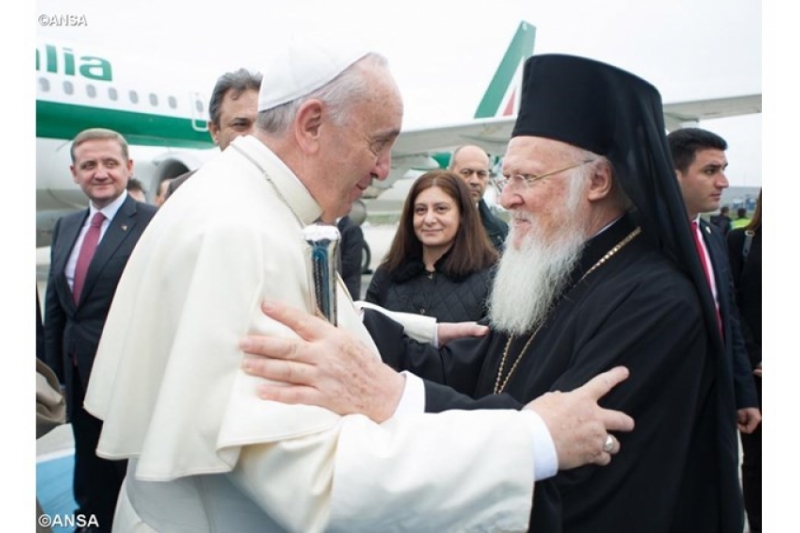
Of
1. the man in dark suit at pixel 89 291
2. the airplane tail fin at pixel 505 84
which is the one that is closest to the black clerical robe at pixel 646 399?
the man in dark suit at pixel 89 291

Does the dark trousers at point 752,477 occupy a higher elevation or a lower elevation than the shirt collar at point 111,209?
lower

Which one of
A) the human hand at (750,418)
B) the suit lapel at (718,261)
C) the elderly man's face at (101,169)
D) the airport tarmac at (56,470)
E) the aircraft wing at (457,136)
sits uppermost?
the aircraft wing at (457,136)

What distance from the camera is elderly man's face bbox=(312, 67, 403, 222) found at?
4.50 ft

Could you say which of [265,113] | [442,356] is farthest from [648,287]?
[265,113]

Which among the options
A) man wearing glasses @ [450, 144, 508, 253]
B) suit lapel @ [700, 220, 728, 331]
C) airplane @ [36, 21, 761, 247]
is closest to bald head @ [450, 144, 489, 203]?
man wearing glasses @ [450, 144, 508, 253]

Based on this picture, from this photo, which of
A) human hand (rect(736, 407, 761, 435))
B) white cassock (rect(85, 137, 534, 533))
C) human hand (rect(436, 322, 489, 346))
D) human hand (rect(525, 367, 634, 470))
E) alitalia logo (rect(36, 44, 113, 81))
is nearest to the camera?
white cassock (rect(85, 137, 534, 533))

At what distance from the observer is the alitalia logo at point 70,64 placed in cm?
996

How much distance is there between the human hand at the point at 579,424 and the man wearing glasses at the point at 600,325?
4.5 inches

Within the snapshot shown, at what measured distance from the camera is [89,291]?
3605 millimetres

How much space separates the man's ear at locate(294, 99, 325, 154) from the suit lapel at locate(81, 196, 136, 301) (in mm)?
2594

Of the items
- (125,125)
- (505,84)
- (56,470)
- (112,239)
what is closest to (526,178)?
(112,239)

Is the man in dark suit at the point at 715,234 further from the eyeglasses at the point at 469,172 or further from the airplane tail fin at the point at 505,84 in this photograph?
the airplane tail fin at the point at 505,84

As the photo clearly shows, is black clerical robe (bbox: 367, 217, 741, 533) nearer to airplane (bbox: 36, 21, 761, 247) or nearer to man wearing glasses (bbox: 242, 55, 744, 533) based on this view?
man wearing glasses (bbox: 242, 55, 744, 533)
